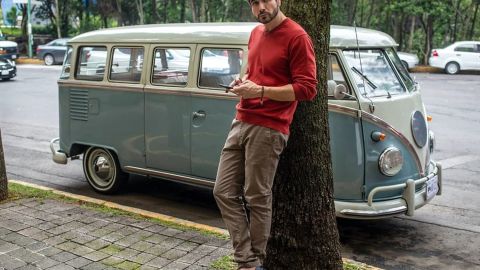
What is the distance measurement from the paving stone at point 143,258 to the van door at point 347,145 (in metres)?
1.97

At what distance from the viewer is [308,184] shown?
143 inches

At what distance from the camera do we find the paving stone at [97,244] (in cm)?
469

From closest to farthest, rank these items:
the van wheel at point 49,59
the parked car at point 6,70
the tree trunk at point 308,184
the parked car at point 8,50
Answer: the tree trunk at point 308,184 < the parked car at point 6,70 < the parked car at point 8,50 < the van wheel at point 49,59

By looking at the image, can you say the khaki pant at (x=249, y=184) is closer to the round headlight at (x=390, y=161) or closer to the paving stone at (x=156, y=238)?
the paving stone at (x=156, y=238)

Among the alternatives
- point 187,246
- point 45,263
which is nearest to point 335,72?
point 187,246

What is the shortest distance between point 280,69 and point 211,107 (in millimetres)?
2750

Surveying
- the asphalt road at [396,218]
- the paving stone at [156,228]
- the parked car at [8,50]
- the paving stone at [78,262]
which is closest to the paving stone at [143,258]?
the paving stone at [78,262]

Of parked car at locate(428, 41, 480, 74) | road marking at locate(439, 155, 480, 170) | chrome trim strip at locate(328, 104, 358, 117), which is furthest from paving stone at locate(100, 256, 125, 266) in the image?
parked car at locate(428, 41, 480, 74)

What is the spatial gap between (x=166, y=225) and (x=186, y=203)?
1.54 m

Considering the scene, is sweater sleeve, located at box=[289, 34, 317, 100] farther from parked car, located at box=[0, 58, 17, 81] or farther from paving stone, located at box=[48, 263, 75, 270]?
parked car, located at box=[0, 58, 17, 81]

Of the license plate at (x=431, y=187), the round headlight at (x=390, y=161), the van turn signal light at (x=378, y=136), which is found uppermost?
the van turn signal light at (x=378, y=136)

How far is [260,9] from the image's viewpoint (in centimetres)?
329

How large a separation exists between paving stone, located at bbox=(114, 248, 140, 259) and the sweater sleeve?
2.16 m

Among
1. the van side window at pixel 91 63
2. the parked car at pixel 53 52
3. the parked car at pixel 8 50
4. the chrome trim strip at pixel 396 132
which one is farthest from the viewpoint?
the parked car at pixel 53 52
